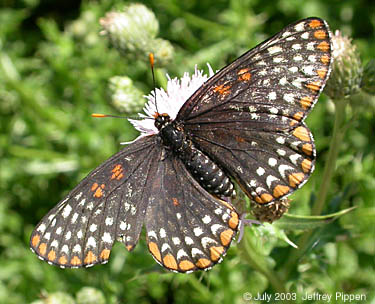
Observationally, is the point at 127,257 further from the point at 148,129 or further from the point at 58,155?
the point at 148,129

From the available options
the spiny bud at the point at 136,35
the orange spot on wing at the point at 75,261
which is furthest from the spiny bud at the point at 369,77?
the orange spot on wing at the point at 75,261

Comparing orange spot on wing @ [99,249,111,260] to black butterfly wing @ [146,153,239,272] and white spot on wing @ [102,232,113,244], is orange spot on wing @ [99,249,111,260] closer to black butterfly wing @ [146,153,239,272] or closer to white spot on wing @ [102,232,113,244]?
white spot on wing @ [102,232,113,244]

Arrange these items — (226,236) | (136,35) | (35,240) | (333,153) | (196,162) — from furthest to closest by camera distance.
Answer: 1. (136,35)
2. (333,153)
3. (196,162)
4. (35,240)
5. (226,236)

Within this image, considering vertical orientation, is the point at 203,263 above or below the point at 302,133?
below

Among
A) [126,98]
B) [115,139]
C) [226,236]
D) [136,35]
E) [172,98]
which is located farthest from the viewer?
[115,139]

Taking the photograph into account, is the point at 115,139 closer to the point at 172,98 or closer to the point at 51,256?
the point at 172,98

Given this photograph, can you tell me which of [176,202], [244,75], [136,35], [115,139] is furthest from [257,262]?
[115,139]

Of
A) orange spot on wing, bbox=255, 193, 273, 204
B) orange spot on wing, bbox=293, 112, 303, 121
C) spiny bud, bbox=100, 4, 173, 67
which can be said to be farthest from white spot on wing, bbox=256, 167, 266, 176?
spiny bud, bbox=100, 4, 173, 67
